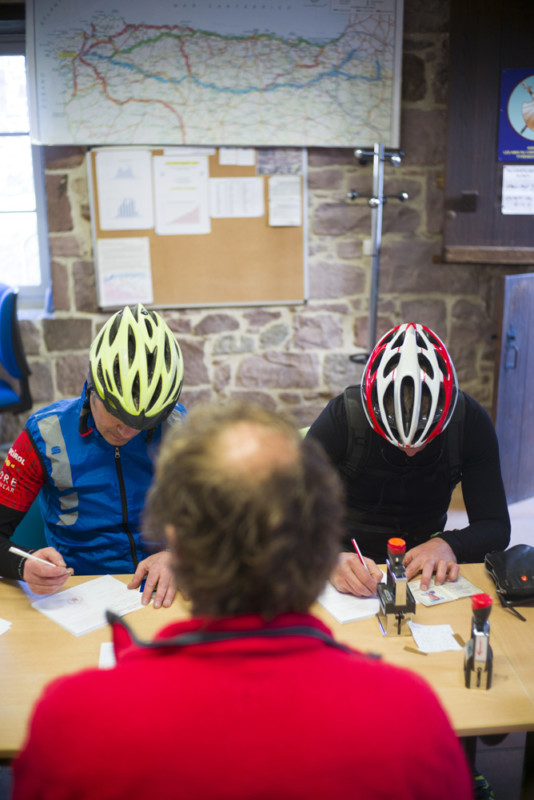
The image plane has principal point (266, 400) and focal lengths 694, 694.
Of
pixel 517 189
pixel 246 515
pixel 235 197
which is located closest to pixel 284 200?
→ pixel 235 197

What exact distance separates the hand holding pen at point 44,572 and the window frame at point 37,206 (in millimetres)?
2717

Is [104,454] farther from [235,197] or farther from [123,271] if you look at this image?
[235,197]

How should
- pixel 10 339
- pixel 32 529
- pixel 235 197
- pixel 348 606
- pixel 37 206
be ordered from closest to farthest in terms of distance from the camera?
pixel 348 606 < pixel 32 529 < pixel 10 339 < pixel 235 197 < pixel 37 206

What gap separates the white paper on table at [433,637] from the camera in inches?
59.6

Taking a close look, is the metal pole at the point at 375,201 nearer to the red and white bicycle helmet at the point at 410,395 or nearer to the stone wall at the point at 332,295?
the stone wall at the point at 332,295

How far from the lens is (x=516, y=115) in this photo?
12.6 ft

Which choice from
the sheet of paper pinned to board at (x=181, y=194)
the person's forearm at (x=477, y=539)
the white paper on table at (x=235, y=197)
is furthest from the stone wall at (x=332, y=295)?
the person's forearm at (x=477, y=539)

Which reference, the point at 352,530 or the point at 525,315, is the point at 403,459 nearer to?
the point at 352,530

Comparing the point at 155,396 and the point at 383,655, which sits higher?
the point at 155,396

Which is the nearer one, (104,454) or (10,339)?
(104,454)

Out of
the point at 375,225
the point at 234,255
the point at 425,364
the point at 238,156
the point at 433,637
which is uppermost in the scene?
the point at 238,156

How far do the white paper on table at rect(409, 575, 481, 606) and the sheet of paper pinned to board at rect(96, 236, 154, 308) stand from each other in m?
2.75

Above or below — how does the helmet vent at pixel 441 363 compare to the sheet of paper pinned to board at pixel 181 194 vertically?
below

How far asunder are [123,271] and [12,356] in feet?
2.58
